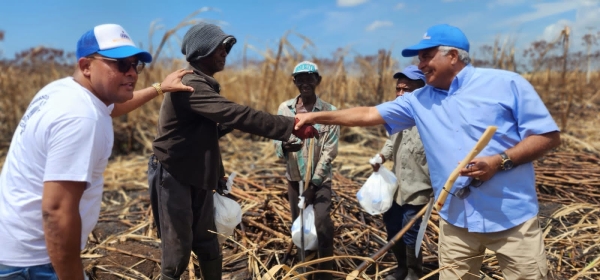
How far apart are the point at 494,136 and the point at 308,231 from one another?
1522mm

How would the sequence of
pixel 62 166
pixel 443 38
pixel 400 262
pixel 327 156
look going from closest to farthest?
pixel 62 166
pixel 443 38
pixel 327 156
pixel 400 262

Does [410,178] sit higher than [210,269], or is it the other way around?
[410,178]

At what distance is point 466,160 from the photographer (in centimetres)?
192

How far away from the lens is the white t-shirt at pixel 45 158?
55.7 inches

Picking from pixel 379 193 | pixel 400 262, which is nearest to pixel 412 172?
pixel 379 193

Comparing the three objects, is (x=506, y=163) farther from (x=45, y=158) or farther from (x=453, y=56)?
(x=45, y=158)

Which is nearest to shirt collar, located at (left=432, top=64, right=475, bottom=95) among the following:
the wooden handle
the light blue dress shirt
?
the light blue dress shirt

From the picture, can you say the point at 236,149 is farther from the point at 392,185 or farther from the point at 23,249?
the point at 23,249

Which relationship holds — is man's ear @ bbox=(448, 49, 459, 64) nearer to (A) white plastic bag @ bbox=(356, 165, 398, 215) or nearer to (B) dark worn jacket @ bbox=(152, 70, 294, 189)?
(B) dark worn jacket @ bbox=(152, 70, 294, 189)

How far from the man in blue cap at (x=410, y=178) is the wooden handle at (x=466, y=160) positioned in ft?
3.26

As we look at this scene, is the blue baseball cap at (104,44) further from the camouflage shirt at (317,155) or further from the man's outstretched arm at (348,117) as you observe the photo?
the camouflage shirt at (317,155)

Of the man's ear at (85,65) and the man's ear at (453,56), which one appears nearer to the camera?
the man's ear at (85,65)

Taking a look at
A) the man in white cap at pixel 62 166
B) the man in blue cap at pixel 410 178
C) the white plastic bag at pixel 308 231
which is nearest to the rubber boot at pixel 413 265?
the man in blue cap at pixel 410 178

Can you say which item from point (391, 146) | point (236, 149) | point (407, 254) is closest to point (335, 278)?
point (407, 254)
